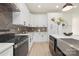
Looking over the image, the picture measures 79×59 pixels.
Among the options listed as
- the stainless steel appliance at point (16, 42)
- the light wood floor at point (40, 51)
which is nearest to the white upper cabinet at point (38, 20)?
the light wood floor at point (40, 51)

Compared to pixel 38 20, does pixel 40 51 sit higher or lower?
lower

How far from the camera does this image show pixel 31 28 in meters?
7.46

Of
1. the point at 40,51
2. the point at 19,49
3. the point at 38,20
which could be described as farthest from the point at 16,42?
the point at 38,20

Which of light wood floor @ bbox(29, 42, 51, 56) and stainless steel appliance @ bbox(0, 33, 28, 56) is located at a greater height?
stainless steel appliance @ bbox(0, 33, 28, 56)

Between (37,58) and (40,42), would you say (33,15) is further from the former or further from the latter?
(37,58)

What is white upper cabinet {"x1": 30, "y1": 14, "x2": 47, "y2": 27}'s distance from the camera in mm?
6877

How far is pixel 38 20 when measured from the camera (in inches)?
277

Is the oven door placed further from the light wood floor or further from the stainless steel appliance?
the light wood floor

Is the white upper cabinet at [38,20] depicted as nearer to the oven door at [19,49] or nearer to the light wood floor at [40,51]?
the light wood floor at [40,51]

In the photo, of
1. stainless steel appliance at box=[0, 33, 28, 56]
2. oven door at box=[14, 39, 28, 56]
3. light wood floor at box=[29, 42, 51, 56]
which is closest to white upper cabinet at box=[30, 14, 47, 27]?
light wood floor at box=[29, 42, 51, 56]

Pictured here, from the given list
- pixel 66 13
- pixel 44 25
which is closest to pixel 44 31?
pixel 44 25

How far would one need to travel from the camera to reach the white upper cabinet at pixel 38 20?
6877 mm

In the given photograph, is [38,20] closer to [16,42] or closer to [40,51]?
[40,51]

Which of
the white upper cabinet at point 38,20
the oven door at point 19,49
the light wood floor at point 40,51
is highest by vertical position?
the white upper cabinet at point 38,20
